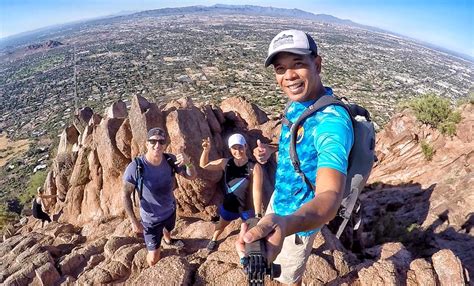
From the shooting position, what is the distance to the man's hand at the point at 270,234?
1979mm

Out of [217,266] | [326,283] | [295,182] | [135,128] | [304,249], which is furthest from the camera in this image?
[135,128]

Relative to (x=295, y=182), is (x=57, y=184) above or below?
below

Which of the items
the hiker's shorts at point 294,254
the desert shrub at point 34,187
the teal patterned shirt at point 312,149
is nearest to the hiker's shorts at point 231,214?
the hiker's shorts at point 294,254

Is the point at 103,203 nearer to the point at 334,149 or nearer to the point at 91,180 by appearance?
the point at 91,180

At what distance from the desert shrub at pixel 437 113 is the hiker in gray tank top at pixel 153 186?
1438 cm

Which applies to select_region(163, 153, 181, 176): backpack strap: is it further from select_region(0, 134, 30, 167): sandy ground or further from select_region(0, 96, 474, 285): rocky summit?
select_region(0, 134, 30, 167): sandy ground

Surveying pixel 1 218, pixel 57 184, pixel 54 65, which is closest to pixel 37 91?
pixel 54 65

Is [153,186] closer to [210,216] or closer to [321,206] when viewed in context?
[210,216]

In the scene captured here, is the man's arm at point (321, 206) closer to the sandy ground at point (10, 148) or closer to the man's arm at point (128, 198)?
the man's arm at point (128, 198)

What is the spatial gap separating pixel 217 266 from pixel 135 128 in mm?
7382

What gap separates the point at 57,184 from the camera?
15.0 m

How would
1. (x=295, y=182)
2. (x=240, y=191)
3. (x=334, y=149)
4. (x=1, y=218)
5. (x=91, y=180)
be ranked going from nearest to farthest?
(x=334, y=149), (x=295, y=182), (x=240, y=191), (x=91, y=180), (x=1, y=218)

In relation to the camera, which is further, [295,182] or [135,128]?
[135,128]

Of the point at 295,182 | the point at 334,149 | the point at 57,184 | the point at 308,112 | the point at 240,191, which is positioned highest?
the point at 308,112
